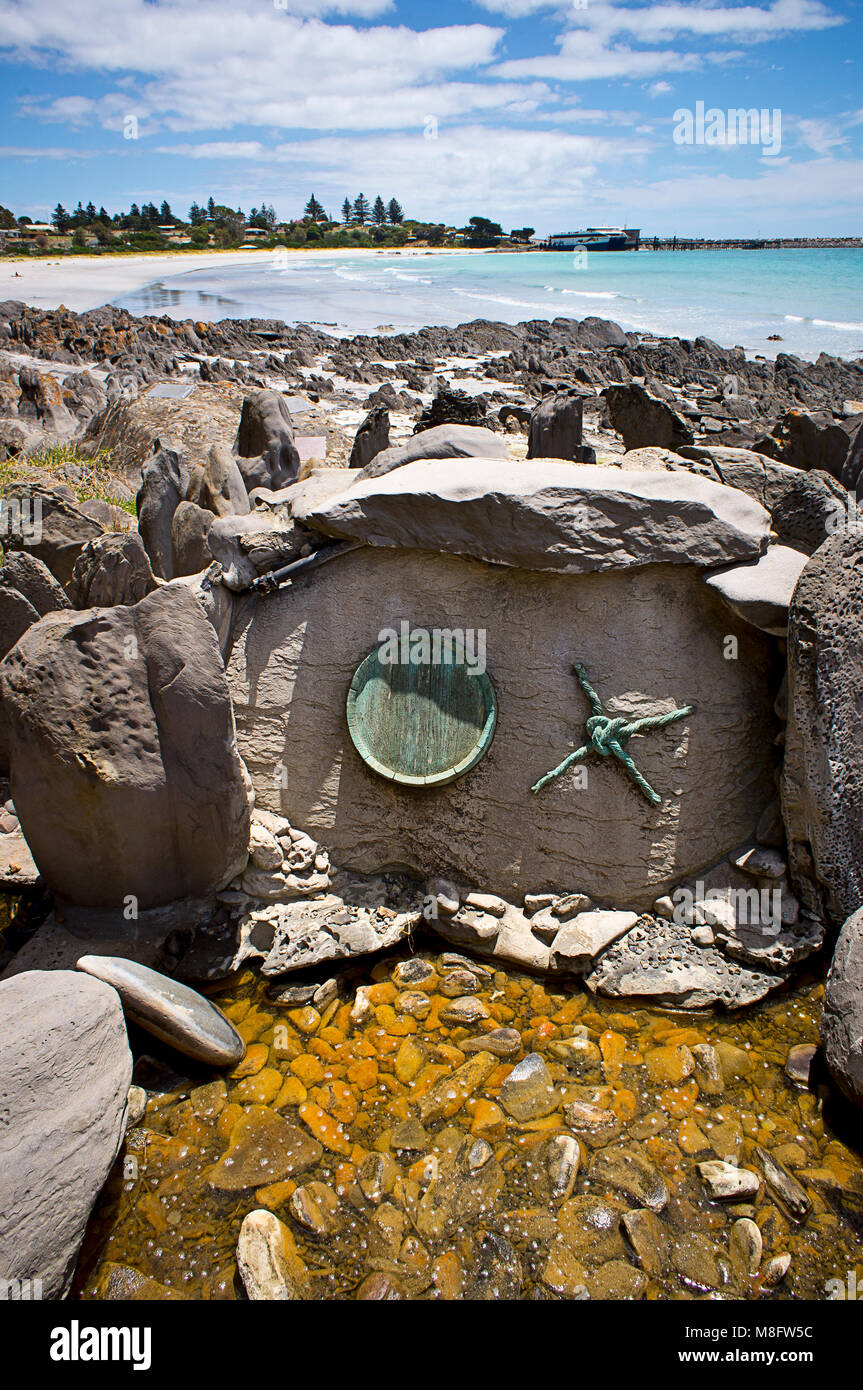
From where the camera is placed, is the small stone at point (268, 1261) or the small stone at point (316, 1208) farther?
the small stone at point (316, 1208)

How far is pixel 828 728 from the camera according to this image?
3404 millimetres

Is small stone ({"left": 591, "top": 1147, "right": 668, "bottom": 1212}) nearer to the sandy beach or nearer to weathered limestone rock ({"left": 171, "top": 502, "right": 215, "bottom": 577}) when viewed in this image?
weathered limestone rock ({"left": 171, "top": 502, "right": 215, "bottom": 577})

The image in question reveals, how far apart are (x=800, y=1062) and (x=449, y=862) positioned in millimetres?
1648

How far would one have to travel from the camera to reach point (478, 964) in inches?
147

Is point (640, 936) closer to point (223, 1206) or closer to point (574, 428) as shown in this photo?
point (223, 1206)

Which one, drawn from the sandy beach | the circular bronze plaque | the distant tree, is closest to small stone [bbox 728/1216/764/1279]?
the circular bronze plaque

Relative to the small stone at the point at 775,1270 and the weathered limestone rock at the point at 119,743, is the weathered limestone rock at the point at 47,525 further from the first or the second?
the small stone at the point at 775,1270

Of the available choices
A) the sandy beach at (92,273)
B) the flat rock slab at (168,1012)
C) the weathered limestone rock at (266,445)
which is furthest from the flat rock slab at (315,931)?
the sandy beach at (92,273)

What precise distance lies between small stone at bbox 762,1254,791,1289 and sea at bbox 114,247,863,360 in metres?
20.9

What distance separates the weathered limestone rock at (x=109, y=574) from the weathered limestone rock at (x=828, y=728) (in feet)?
9.20

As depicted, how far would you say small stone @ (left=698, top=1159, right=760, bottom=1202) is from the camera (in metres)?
2.72

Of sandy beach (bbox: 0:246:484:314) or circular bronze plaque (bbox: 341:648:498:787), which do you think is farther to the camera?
sandy beach (bbox: 0:246:484:314)

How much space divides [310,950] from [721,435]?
8.44 metres

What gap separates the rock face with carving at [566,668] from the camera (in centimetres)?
365
